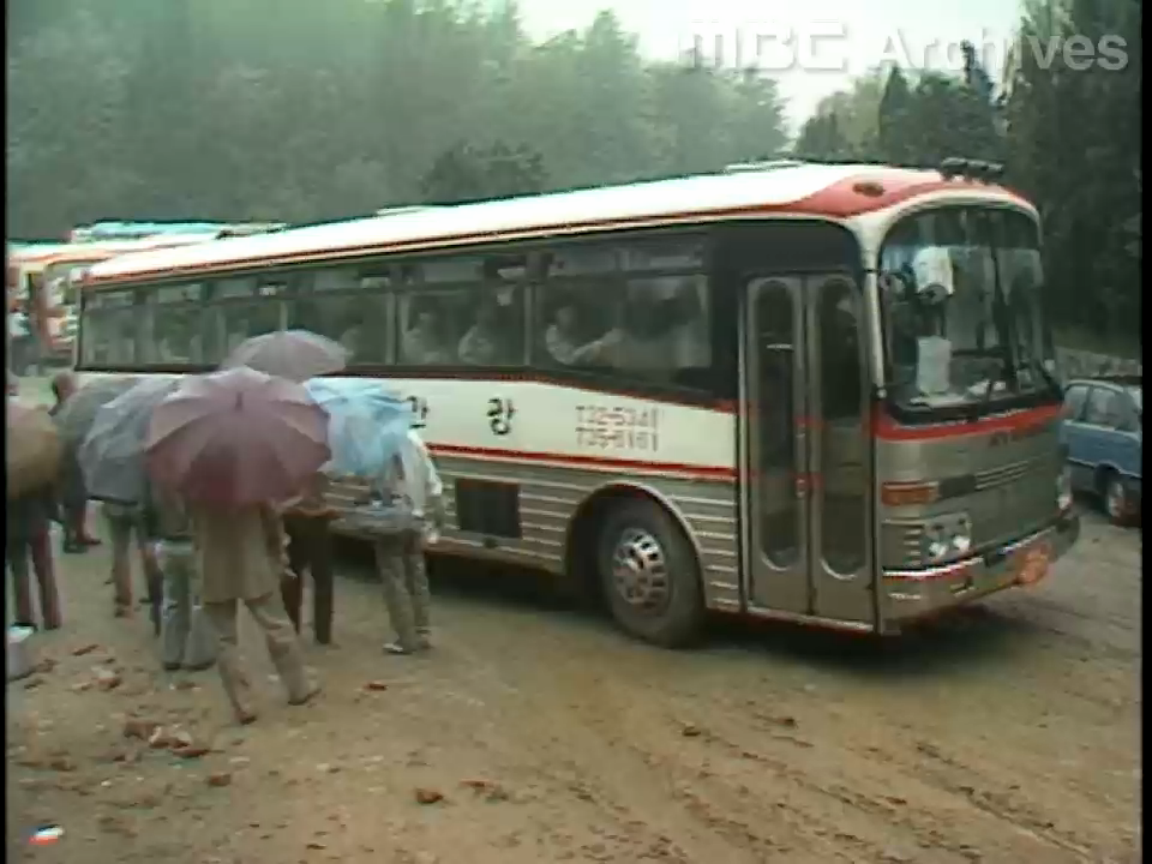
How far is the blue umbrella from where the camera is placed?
566 cm

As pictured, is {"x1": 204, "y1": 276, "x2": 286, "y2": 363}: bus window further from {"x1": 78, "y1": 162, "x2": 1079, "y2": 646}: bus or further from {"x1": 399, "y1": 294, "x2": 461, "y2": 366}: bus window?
{"x1": 399, "y1": 294, "x2": 461, "y2": 366}: bus window

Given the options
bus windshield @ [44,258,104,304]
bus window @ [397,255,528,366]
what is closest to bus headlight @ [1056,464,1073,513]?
bus window @ [397,255,528,366]

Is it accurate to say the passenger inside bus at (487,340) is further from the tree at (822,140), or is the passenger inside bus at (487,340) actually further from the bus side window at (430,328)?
the tree at (822,140)

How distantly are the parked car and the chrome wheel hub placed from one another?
2.85 m

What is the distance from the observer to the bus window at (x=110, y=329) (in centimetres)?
893

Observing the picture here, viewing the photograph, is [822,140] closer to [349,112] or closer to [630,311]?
[630,311]

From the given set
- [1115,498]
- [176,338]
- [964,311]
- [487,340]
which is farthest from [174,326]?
[1115,498]

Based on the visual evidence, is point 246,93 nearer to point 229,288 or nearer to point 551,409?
point 229,288

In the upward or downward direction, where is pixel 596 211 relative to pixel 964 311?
upward

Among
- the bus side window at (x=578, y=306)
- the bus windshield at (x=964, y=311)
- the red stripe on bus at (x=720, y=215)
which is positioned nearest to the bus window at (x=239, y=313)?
the red stripe on bus at (x=720, y=215)

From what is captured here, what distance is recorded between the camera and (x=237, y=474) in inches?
188

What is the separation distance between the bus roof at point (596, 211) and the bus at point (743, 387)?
2 centimetres

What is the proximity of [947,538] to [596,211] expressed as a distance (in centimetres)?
227

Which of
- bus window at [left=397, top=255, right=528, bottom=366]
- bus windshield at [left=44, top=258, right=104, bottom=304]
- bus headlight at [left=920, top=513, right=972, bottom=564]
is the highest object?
bus windshield at [left=44, top=258, right=104, bottom=304]
